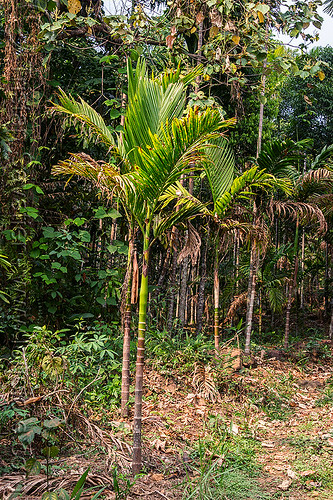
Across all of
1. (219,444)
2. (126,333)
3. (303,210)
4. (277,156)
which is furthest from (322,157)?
(219,444)

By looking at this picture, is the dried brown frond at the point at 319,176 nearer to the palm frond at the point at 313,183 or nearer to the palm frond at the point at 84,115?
the palm frond at the point at 313,183

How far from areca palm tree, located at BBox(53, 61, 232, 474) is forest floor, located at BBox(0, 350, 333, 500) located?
38 cm

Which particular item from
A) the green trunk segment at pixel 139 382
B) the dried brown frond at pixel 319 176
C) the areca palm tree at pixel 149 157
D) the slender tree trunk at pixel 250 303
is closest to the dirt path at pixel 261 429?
the green trunk segment at pixel 139 382

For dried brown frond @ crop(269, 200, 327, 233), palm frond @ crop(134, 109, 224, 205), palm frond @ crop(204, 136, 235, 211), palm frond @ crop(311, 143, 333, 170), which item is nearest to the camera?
palm frond @ crop(134, 109, 224, 205)

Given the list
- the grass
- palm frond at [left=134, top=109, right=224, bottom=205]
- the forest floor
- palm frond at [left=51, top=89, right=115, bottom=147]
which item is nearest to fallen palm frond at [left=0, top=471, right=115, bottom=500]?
the forest floor

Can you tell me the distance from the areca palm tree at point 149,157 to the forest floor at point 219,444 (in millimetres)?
376

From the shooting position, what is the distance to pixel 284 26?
3605mm

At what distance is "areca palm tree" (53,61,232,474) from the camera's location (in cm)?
285

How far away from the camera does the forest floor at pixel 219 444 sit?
116 inches

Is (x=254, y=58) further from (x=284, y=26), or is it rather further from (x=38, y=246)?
(x=38, y=246)

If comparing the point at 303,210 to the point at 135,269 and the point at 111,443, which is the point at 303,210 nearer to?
the point at 135,269

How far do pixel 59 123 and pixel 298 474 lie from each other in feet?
17.2

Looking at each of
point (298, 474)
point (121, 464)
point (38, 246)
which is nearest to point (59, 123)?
point (38, 246)

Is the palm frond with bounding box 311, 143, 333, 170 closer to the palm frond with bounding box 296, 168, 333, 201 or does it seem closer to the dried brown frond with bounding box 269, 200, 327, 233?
the palm frond with bounding box 296, 168, 333, 201
